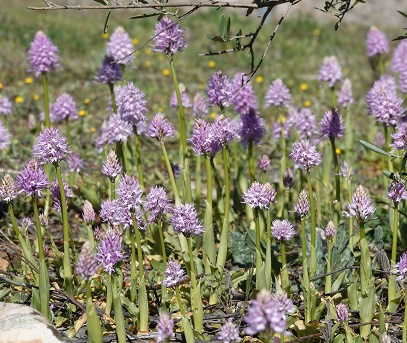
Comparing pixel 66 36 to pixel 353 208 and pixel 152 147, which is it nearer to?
pixel 152 147

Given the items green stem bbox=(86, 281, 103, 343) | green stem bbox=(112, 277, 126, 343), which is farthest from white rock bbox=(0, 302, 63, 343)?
green stem bbox=(112, 277, 126, 343)

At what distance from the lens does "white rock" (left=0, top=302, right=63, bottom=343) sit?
2705mm

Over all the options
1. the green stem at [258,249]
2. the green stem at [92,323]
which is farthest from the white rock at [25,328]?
the green stem at [258,249]

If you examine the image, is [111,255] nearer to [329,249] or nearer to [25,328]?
[25,328]

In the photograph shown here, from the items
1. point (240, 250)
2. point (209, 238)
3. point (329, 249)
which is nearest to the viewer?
point (329, 249)

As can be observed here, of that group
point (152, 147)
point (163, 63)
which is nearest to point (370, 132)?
point (152, 147)

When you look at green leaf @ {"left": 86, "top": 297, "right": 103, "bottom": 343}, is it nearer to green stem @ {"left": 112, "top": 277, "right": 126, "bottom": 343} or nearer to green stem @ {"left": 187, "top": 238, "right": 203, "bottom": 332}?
green stem @ {"left": 112, "top": 277, "right": 126, "bottom": 343}

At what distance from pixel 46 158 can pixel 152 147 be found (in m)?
3.45

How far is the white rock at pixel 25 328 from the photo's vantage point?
2.71 metres

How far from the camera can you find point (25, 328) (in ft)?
8.98

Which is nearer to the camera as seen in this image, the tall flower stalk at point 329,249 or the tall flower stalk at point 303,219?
the tall flower stalk at point 303,219

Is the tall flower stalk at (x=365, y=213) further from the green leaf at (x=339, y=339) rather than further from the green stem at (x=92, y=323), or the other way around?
the green stem at (x=92, y=323)

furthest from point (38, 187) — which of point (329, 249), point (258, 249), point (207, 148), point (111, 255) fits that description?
point (329, 249)

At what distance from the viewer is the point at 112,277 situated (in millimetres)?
3107
